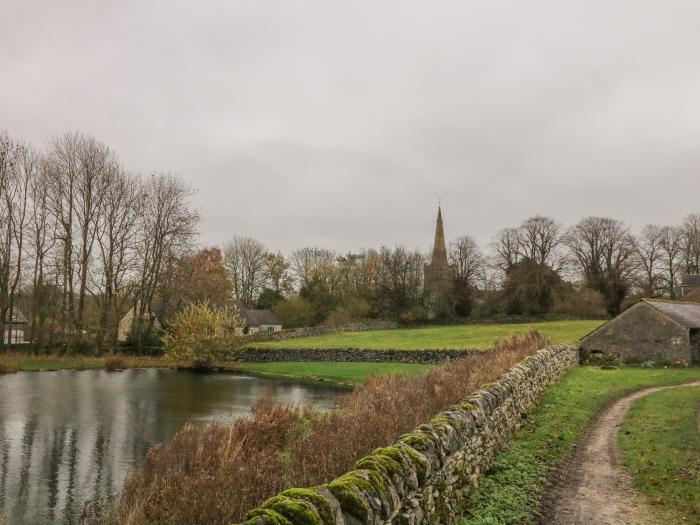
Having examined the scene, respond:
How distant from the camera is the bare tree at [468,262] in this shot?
76000 millimetres

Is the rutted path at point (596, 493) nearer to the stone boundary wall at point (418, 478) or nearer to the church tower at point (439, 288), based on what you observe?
the stone boundary wall at point (418, 478)

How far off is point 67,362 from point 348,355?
21.6 m

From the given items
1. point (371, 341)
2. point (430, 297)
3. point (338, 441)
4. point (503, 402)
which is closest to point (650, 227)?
point (430, 297)

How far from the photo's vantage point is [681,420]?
45.0ft

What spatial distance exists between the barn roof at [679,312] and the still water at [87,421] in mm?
18261

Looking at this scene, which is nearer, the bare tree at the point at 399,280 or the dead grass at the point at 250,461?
the dead grass at the point at 250,461

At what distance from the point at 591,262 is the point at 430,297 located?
68.9 feet

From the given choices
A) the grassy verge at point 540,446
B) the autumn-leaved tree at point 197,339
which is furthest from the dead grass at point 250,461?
the autumn-leaved tree at point 197,339

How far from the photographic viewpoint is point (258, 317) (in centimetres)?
7438

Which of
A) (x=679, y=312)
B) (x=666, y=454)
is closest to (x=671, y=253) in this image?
(x=679, y=312)

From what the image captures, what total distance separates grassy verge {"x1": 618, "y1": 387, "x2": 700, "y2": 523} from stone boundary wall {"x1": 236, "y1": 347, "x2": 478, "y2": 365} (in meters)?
21.2

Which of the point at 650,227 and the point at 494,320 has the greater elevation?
the point at 650,227

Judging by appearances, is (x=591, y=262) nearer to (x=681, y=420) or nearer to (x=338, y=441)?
(x=681, y=420)

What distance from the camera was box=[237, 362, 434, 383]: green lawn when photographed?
115ft
